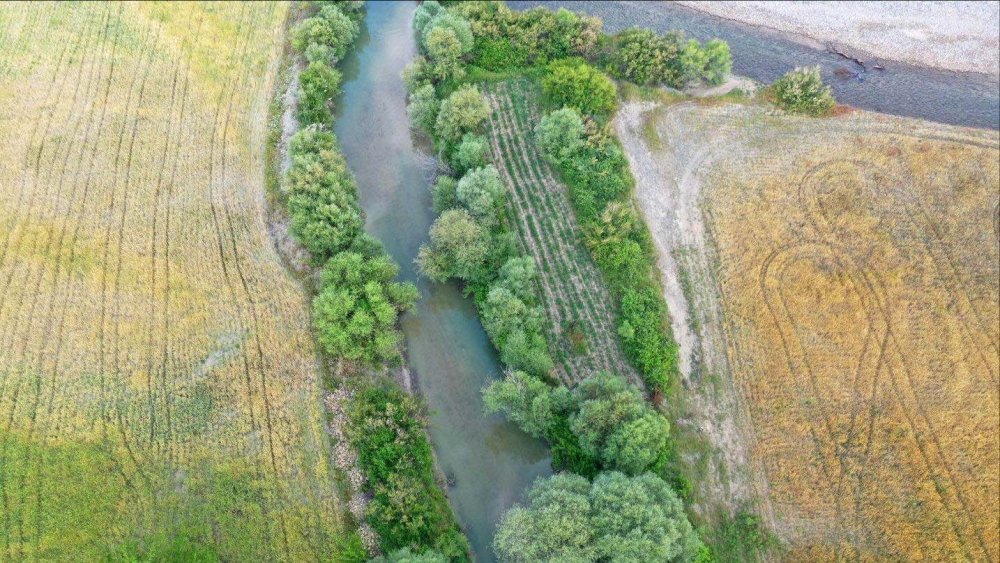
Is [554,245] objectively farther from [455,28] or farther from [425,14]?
[425,14]

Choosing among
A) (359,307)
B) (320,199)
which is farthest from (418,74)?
(359,307)

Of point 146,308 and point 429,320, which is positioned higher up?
point 429,320

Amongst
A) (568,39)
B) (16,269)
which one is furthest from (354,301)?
(568,39)

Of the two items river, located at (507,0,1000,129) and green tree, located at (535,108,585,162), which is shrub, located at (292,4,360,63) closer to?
river, located at (507,0,1000,129)

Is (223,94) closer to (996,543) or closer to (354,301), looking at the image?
(354,301)

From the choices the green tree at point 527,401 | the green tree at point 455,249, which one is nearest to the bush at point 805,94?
the green tree at point 455,249

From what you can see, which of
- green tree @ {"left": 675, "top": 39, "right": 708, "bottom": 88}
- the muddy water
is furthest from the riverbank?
the muddy water
